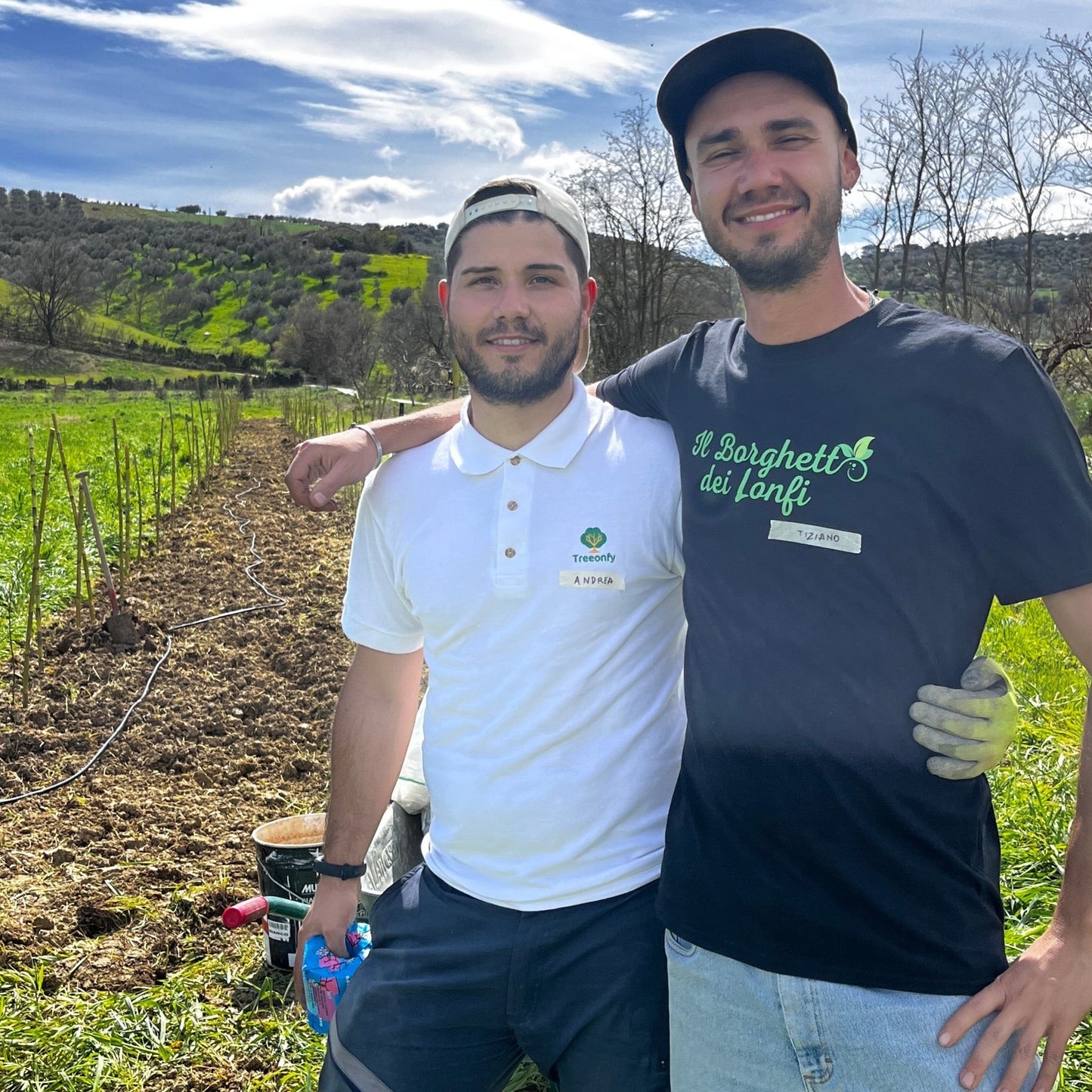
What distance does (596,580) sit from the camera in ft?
6.64

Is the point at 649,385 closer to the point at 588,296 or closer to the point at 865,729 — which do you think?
the point at 588,296

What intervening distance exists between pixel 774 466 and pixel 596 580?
454 mm

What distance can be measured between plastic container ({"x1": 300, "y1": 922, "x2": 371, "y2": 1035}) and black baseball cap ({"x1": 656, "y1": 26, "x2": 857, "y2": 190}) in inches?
79.5

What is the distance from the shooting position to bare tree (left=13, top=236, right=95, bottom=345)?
75.8 metres

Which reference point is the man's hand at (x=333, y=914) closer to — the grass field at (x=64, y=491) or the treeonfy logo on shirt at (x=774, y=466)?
the treeonfy logo on shirt at (x=774, y=466)

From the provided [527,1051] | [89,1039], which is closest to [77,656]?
[89,1039]

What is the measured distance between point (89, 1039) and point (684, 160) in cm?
303

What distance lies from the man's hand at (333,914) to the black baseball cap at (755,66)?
190cm

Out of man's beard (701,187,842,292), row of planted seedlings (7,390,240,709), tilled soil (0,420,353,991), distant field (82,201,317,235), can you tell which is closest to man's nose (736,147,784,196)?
man's beard (701,187,842,292)

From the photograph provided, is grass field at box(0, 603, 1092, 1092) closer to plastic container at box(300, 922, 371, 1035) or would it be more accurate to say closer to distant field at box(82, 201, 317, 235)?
plastic container at box(300, 922, 371, 1035)

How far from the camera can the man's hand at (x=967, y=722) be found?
1.56 metres

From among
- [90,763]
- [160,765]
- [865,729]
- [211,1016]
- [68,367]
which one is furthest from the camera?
[68,367]

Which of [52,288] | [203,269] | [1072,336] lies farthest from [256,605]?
[203,269]

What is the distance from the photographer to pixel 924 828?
161 cm
